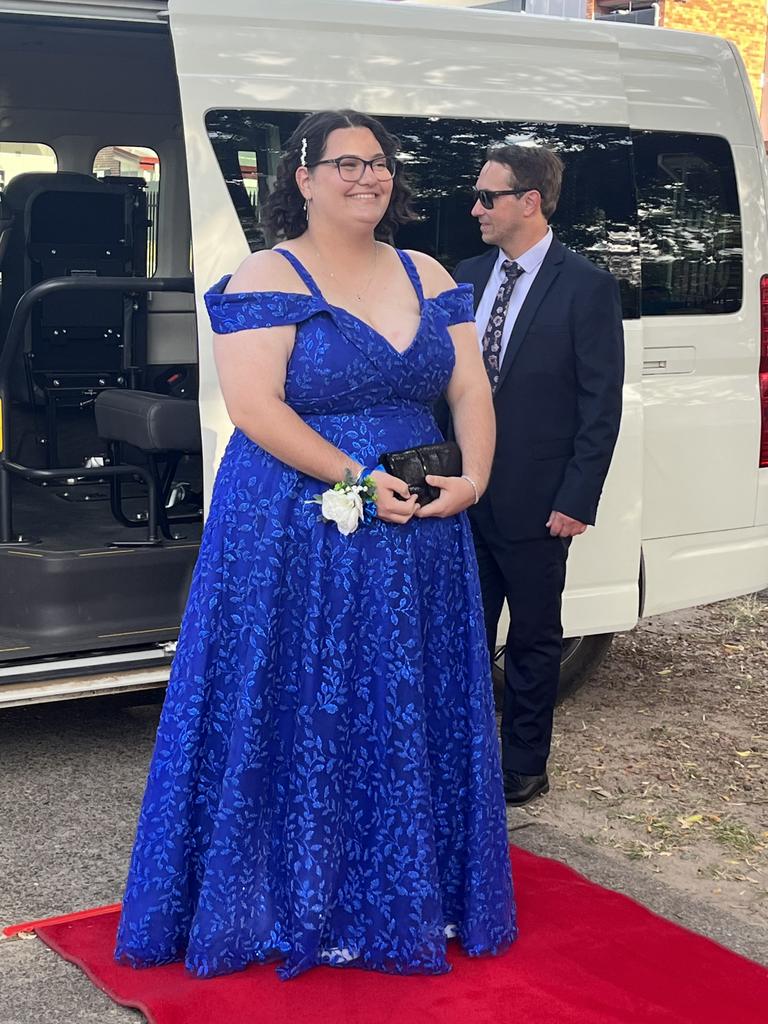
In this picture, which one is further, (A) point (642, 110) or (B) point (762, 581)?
(B) point (762, 581)

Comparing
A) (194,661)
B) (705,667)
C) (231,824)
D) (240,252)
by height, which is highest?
(240,252)

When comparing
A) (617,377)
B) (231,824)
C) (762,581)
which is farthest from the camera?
(762,581)

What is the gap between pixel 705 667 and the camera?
6.68 meters

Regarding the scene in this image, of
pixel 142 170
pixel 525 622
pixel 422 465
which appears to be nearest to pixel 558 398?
pixel 525 622

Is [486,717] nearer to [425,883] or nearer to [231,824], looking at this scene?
[425,883]

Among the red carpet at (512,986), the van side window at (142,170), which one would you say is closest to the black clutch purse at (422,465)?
the red carpet at (512,986)

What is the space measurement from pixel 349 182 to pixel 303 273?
231mm

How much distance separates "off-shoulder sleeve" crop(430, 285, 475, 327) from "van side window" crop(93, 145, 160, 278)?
3.57 metres

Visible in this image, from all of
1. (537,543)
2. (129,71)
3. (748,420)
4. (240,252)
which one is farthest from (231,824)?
(129,71)

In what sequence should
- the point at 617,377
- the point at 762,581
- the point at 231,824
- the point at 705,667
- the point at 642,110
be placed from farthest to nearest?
the point at 705,667 < the point at 762,581 < the point at 642,110 < the point at 617,377 < the point at 231,824

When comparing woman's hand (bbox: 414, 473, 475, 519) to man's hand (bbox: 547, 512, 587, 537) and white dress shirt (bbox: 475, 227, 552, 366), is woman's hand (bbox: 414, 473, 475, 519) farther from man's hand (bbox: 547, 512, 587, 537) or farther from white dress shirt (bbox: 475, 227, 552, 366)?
white dress shirt (bbox: 475, 227, 552, 366)

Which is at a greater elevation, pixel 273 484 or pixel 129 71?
pixel 129 71

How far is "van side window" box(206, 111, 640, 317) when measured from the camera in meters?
4.50

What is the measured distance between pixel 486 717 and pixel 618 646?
3.50m
